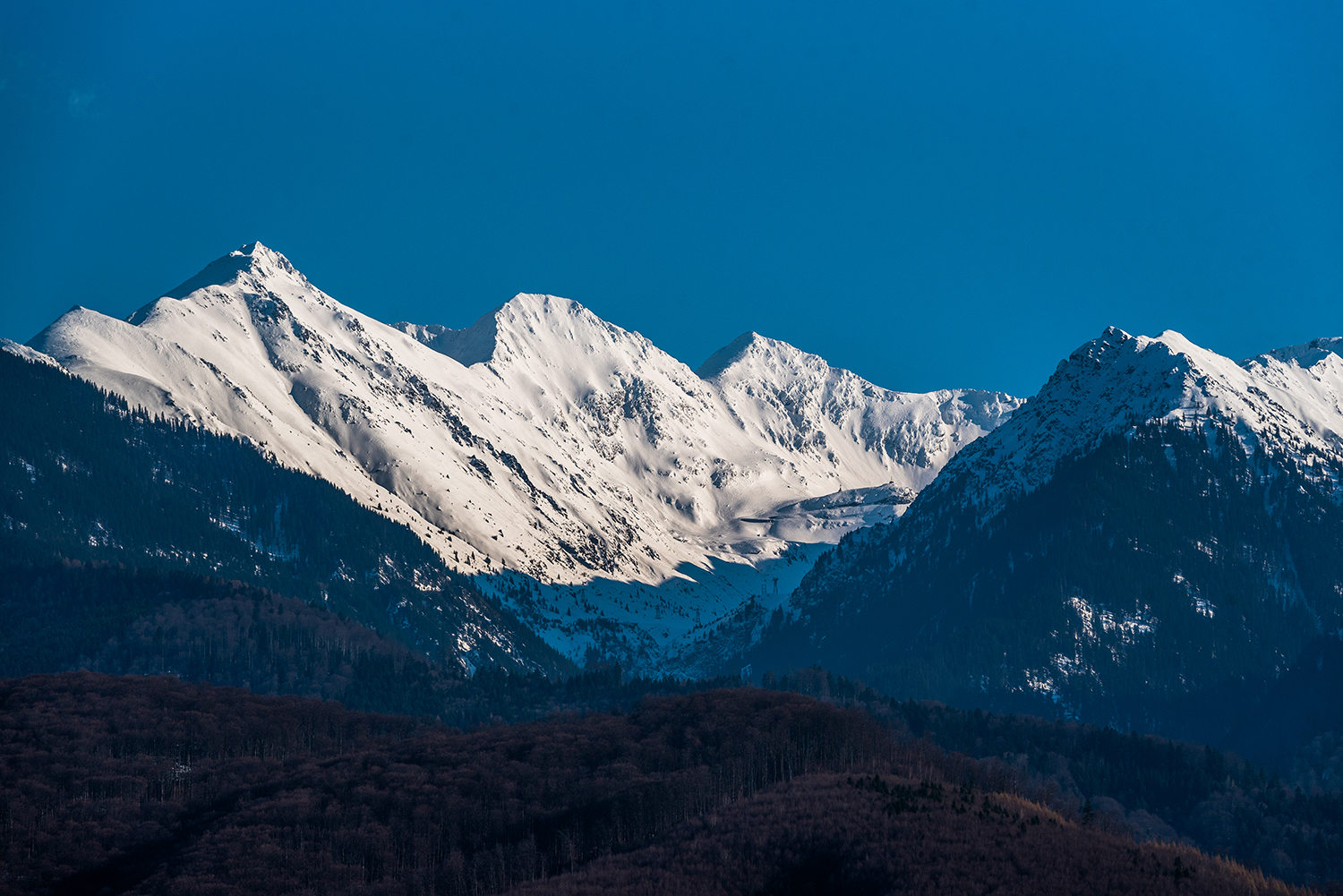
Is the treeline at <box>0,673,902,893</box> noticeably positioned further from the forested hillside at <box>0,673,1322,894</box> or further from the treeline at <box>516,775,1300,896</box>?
the treeline at <box>516,775,1300,896</box>

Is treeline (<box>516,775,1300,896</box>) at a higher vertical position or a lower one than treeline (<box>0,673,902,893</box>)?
lower

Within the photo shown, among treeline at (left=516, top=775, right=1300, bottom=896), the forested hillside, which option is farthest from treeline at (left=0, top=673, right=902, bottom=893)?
treeline at (left=516, top=775, right=1300, bottom=896)

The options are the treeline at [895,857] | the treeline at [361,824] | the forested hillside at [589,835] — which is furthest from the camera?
the treeline at [361,824]

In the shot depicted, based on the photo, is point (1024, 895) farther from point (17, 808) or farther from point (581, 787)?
point (17, 808)

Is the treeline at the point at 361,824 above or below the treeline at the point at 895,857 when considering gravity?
above

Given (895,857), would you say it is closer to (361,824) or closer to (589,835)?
(589,835)

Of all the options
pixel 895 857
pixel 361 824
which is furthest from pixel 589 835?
pixel 895 857

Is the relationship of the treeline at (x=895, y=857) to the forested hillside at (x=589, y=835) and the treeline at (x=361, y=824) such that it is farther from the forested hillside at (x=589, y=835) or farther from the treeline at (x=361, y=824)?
the treeline at (x=361, y=824)

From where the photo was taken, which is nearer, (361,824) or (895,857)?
(895,857)

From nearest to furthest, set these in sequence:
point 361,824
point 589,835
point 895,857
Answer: point 895,857, point 589,835, point 361,824

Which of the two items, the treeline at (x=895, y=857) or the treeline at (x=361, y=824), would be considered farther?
the treeline at (x=361, y=824)

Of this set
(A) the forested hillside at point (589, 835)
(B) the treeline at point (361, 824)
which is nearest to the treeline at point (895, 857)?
(A) the forested hillside at point (589, 835)

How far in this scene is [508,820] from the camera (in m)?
180

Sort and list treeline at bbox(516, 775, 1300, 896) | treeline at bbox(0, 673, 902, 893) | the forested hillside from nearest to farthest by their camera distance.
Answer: treeline at bbox(516, 775, 1300, 896) < the forested hillside < treeline at bbox(0, 673, 902, 893)
